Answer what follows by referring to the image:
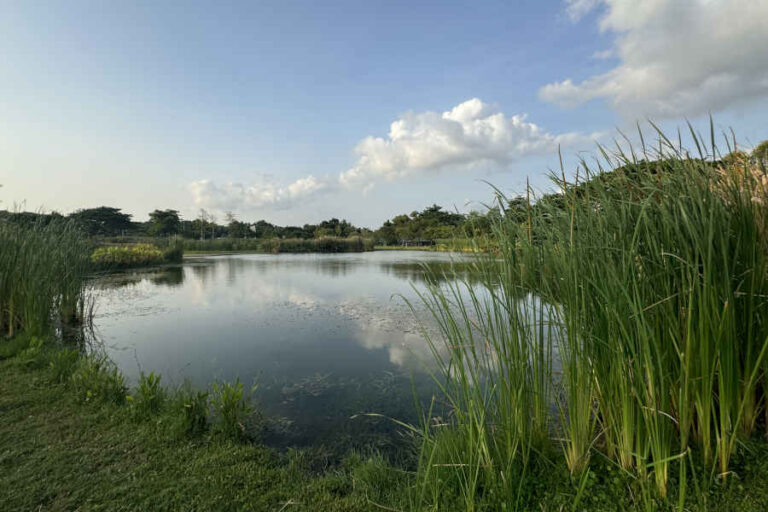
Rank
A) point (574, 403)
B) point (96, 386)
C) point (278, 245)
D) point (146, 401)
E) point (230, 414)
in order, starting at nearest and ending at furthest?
point (574, 403)
point (230, 414)
point (146, 401)
point (96, 386)
point (278, 245)

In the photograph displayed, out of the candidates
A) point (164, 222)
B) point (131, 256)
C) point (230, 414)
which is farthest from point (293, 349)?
point (164, 222)

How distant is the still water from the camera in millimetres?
3219

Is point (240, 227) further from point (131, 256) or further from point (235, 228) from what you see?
point (131, 256)

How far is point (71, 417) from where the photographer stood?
9.08 feet

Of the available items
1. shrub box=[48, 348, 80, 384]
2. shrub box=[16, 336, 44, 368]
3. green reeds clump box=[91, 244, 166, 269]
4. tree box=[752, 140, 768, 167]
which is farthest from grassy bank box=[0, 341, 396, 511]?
green reeds clump box=[91, 244, 166, 269]

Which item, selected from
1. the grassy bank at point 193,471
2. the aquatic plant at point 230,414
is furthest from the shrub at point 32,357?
the aquatic plant at point 230,414

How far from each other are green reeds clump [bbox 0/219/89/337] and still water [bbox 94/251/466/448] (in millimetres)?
935

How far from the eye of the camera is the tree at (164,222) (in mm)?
43688

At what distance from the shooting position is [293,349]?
17.0 feet

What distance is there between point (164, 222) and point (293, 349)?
48.5m

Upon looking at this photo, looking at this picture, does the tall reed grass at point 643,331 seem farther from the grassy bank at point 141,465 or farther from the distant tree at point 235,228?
the distant tree at point 235,228

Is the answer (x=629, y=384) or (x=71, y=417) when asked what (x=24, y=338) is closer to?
(x=71, y=417)

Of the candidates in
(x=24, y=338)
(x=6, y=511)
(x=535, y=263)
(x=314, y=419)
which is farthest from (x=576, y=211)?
(x=24, y=338)

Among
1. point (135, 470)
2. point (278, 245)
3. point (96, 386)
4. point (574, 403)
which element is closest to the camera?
point (574, 403)
